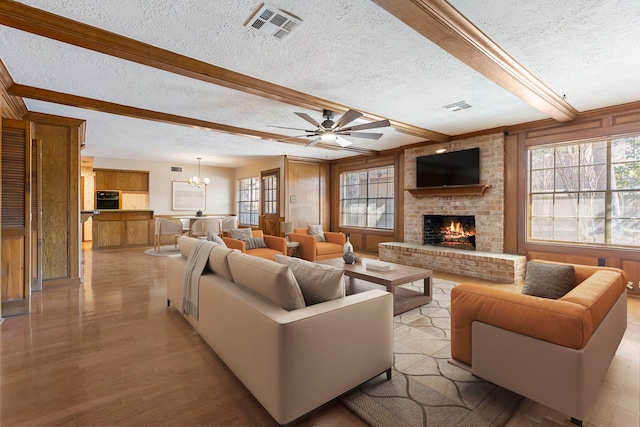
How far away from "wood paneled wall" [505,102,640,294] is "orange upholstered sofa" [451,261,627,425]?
9.60ft

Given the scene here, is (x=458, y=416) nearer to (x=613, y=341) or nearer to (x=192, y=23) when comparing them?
(x=613, y=341)

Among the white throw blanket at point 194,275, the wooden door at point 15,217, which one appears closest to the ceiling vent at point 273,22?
the white throw blanket at point 194,275

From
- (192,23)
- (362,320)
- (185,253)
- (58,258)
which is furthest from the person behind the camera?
(58,258)

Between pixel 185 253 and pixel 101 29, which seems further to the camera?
pixel 185 253

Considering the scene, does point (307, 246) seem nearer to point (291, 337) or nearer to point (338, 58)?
point (338, 58)

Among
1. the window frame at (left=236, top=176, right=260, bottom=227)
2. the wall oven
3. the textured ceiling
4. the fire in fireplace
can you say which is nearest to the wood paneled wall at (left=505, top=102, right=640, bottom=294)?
the textured ceiling

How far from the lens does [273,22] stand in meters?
2.24

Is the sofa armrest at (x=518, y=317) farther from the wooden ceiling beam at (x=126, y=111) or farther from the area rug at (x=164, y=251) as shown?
the area rug at (x=164, y=251)

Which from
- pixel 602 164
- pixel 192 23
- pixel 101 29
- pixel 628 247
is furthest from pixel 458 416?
pixel 602 164

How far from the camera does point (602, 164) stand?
4336 mm

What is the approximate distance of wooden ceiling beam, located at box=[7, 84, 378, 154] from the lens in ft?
11.5

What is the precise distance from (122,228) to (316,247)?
5.89 metres

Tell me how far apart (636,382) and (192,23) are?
4166 mm

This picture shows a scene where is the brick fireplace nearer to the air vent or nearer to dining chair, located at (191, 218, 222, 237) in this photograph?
the air vent
